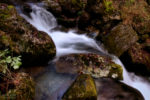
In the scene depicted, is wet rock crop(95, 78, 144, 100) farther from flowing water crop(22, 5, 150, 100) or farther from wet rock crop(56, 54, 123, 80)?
flowing water crop(22, 5, 150, 100)

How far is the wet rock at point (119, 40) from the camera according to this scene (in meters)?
6.19

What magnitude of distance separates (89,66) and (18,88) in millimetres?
2443

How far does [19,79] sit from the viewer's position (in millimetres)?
3291

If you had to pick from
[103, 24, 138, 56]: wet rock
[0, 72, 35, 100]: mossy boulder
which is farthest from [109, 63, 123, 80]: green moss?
[0, 72, 35, 100]: mossy boulder

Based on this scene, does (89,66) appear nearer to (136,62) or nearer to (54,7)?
(136,62)

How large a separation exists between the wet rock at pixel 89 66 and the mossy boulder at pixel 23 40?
22.1 inches

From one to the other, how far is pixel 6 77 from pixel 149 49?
617 centimetres

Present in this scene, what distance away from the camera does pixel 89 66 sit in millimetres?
4918

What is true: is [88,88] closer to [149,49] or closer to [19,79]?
[19,79]

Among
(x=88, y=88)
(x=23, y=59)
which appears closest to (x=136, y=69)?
(x=88, y=88)

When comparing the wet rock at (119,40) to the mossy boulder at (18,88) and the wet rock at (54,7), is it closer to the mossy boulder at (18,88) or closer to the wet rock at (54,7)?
the wet rock at (54,7)

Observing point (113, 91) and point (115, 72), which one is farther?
point (115, 72)

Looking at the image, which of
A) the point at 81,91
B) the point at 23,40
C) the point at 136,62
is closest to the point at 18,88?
the point at 81,91

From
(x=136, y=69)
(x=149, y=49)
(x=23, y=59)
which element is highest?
(x=23, y=59)
